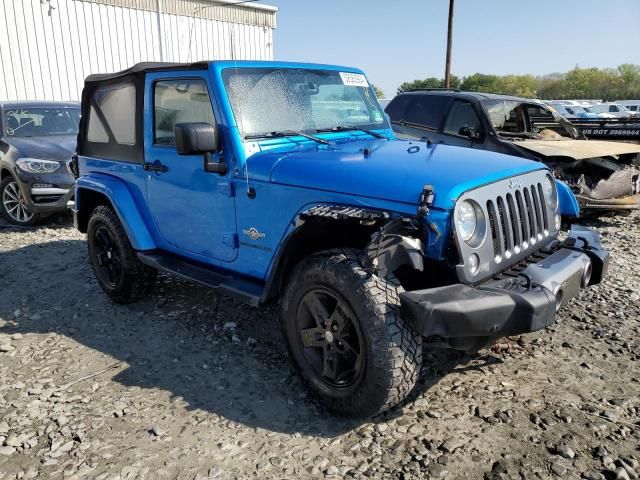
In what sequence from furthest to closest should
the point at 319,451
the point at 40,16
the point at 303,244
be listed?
the point at 40,16 → the point at 303,244 → the point at 319,451

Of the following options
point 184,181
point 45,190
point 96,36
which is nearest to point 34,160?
point 45,190

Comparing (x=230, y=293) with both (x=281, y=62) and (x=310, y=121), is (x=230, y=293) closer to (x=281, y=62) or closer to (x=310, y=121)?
(x=310, y=121)

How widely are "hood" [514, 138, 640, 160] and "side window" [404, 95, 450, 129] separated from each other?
123 cm

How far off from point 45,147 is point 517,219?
6.88m

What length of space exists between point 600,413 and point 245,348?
2.27 metres

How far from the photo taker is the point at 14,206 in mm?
7508

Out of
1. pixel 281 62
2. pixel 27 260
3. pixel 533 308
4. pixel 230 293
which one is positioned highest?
pixel 281 62

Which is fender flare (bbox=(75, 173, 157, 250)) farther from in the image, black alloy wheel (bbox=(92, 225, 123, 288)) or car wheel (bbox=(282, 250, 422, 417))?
car wheel (bbox=(282, 250, 422, 417))

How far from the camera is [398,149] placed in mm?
3387

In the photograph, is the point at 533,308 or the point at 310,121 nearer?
the point at 533,308

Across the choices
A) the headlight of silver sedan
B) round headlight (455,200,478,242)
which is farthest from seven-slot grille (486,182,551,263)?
the headlight of silver sedan

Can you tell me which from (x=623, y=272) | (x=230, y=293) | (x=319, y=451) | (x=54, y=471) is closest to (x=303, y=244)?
(x=230, y=293)

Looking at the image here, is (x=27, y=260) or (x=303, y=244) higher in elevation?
(x=303, y=244)

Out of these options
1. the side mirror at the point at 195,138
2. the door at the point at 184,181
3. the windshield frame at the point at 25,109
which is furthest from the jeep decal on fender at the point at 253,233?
the windshield frame at the point at 25,109
